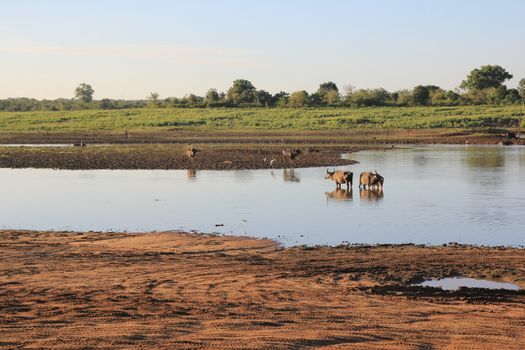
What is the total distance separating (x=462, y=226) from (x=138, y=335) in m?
12.2

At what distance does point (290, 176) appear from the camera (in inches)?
1358

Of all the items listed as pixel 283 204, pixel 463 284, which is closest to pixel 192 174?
pixel 283 204

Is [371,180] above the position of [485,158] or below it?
above

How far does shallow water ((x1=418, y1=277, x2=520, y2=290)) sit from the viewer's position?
12.8m

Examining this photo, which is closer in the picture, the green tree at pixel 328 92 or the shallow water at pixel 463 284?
the shallow water at pixel 463 284

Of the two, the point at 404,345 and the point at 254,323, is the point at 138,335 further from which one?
the point at 404,345

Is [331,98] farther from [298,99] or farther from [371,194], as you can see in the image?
[371,194]

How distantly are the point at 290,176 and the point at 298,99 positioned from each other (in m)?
82.6

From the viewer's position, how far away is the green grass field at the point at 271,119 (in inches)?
3214

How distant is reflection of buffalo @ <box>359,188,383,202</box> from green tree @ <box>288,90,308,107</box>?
8514cm

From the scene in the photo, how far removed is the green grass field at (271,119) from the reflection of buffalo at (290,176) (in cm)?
4367

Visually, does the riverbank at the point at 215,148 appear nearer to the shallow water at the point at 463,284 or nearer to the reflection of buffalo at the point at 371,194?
the reflection of buffalo at the point at 371,194

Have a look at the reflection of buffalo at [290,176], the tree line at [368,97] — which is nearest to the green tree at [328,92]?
the tree line at [368,97]

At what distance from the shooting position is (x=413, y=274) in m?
13.5
